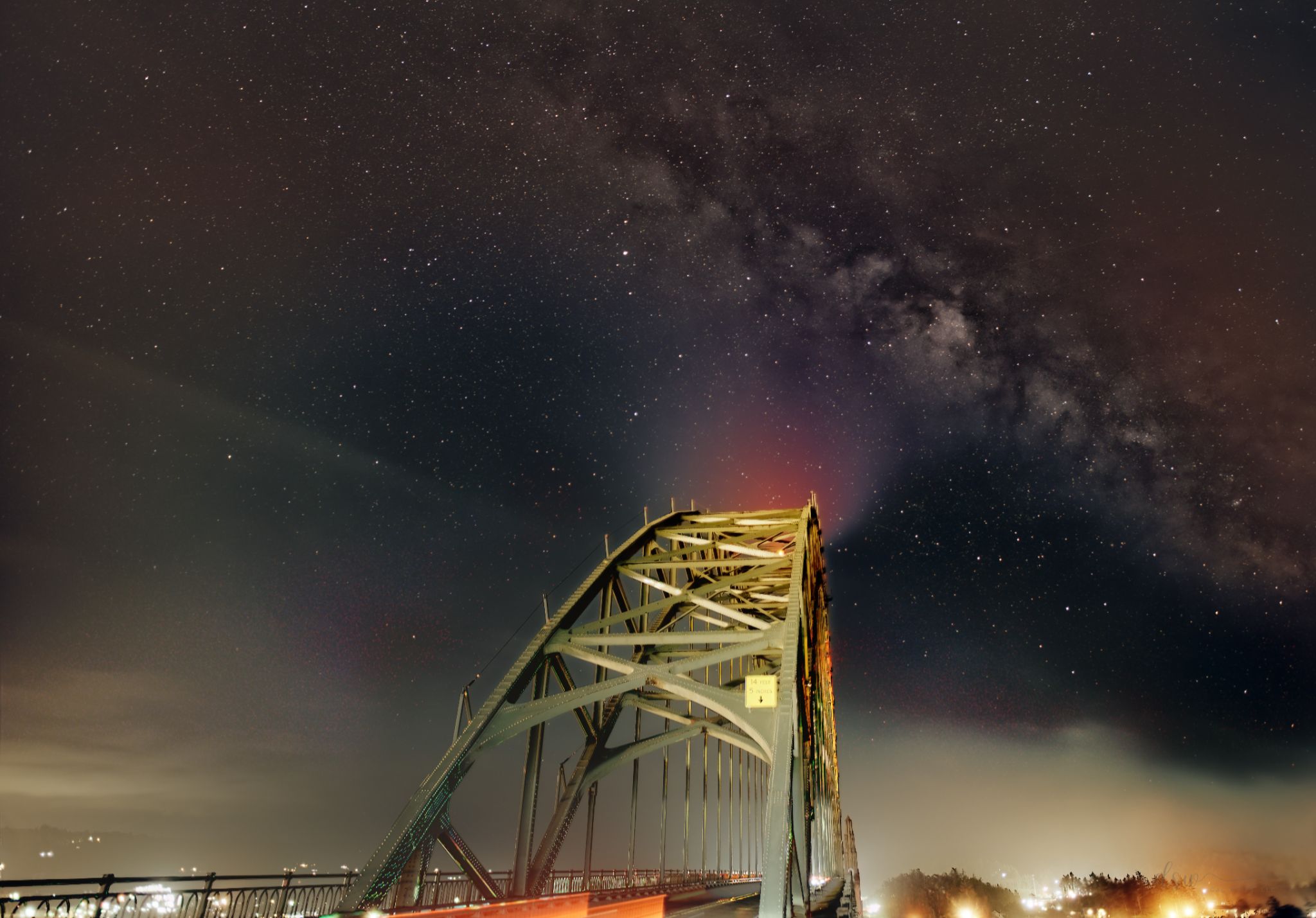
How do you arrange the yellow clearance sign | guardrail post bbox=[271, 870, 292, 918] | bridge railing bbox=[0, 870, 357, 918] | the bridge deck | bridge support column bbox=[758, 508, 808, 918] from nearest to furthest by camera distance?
bridge railing bbox=[0, 870, 357, 918] → bridge support column bbox=[758, 508, 808, 918] → guardrail post bbox=[271, 870, 292, 918] → the yellow clearance sign → the bridge deck

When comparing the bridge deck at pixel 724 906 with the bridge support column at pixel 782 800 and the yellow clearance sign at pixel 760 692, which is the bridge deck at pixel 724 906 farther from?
the yellow clearance sign at pixel 760 692

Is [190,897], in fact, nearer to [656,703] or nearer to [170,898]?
[170,898]

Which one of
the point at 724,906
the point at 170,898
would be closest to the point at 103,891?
the point at 170,898

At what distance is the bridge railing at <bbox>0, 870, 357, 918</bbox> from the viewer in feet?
28.1

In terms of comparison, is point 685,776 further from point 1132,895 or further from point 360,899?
point 1132,895

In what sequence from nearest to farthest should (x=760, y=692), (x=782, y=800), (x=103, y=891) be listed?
(x=103, y=891) < (x=782, y=800) < (x=760, y=692)

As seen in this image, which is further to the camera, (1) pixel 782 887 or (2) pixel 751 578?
(2) pixel 751 578

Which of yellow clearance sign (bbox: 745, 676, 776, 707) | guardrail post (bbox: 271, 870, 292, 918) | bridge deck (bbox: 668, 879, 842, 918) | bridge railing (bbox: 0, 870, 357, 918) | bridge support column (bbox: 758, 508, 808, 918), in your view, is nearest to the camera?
bridge railing (bbox: 0, 870, 357, 918)

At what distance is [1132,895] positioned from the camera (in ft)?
385

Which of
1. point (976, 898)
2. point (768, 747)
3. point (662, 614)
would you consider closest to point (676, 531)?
point (662, 614)

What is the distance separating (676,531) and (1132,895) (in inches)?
5161

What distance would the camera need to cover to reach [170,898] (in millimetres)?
10562

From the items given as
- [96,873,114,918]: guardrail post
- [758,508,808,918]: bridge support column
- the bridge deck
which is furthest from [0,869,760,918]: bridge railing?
[758,508,808,918]: bridge support column

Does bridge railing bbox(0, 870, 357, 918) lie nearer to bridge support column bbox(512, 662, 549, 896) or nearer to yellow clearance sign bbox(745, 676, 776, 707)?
bridge support column bbox(512, 662, 549, 896)
